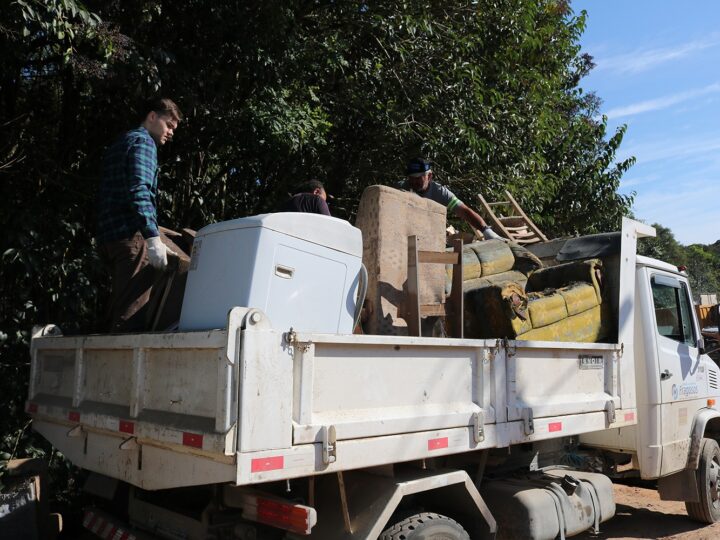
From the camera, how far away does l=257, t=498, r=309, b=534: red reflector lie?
2736mm

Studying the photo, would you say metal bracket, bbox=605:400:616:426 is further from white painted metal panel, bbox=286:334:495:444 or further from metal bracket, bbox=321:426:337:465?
metal bracket, bbox=321:426:337:465

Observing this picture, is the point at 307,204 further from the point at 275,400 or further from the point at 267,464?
the point at 267,464

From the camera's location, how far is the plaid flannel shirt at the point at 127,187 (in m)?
3.79

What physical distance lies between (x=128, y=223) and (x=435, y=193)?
2837 millimetres

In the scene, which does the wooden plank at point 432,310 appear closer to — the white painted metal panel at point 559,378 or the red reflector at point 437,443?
the white painted metal panel at point 559,378

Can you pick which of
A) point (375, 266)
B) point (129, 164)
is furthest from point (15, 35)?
point (375, 266)

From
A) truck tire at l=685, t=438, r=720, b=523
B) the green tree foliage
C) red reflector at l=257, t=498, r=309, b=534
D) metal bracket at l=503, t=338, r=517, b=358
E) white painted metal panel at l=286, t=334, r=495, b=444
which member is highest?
the green tree foliage

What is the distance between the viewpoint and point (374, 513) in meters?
3.01

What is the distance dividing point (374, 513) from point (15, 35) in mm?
4495

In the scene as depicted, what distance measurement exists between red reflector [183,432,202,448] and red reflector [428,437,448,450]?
1.18 meters

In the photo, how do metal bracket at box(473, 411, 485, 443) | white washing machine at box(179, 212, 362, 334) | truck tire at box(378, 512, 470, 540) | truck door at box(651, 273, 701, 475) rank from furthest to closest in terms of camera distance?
truck door at box(651, 273, 701, 475) < metal bracket at box(473, 411, 485, 443) < truck tire at box(378, 512, 470, 540) < white washing machine at box(179, 212, 362, 334)

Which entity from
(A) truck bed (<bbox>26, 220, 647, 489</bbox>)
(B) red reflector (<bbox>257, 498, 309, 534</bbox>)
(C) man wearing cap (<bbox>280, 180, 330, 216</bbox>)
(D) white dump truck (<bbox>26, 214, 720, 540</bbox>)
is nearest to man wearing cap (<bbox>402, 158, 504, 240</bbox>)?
(C) man wearing cap (<bbox>280, 180, 330, 216</bbox>)

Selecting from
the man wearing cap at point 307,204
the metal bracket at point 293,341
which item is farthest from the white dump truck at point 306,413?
the man wearing cap at point 307,204

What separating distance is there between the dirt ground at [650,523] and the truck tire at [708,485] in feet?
0.44
